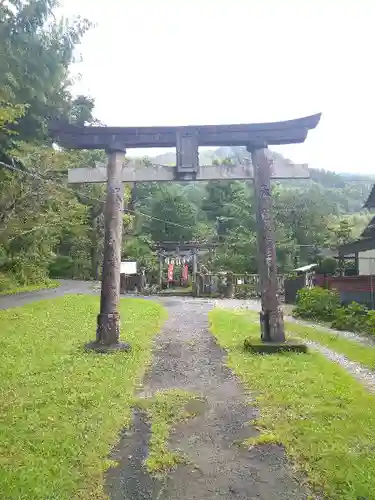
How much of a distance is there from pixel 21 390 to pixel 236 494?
3914 mm

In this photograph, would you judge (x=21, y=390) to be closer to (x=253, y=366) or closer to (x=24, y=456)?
(x=24, y=456)

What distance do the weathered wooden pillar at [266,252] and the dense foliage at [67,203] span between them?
6555mm

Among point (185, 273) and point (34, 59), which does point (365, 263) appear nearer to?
point (185, 273)

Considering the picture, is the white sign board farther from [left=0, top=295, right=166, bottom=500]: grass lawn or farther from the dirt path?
the dirt path

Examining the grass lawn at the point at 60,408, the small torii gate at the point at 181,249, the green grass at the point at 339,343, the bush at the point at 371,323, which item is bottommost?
the grass lawn at the point at 60,408

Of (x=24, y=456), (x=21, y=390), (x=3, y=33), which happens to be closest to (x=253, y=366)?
(x=21, y=390)

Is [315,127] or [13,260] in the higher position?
[315,127]

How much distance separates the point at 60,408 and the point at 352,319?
443 inches

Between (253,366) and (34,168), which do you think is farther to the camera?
(34,168)

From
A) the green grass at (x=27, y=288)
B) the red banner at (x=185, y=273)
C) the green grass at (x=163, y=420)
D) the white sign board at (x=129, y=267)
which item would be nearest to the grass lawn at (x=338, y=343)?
the green grass at (x=163, y=420)

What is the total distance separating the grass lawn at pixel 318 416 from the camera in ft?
12.3

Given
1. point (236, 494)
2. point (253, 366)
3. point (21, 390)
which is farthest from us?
point (253, 366)

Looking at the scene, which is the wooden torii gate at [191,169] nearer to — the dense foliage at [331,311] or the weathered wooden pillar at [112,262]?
the weathered wooden pillar at [112,262]

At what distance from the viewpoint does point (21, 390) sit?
6.26 metres
